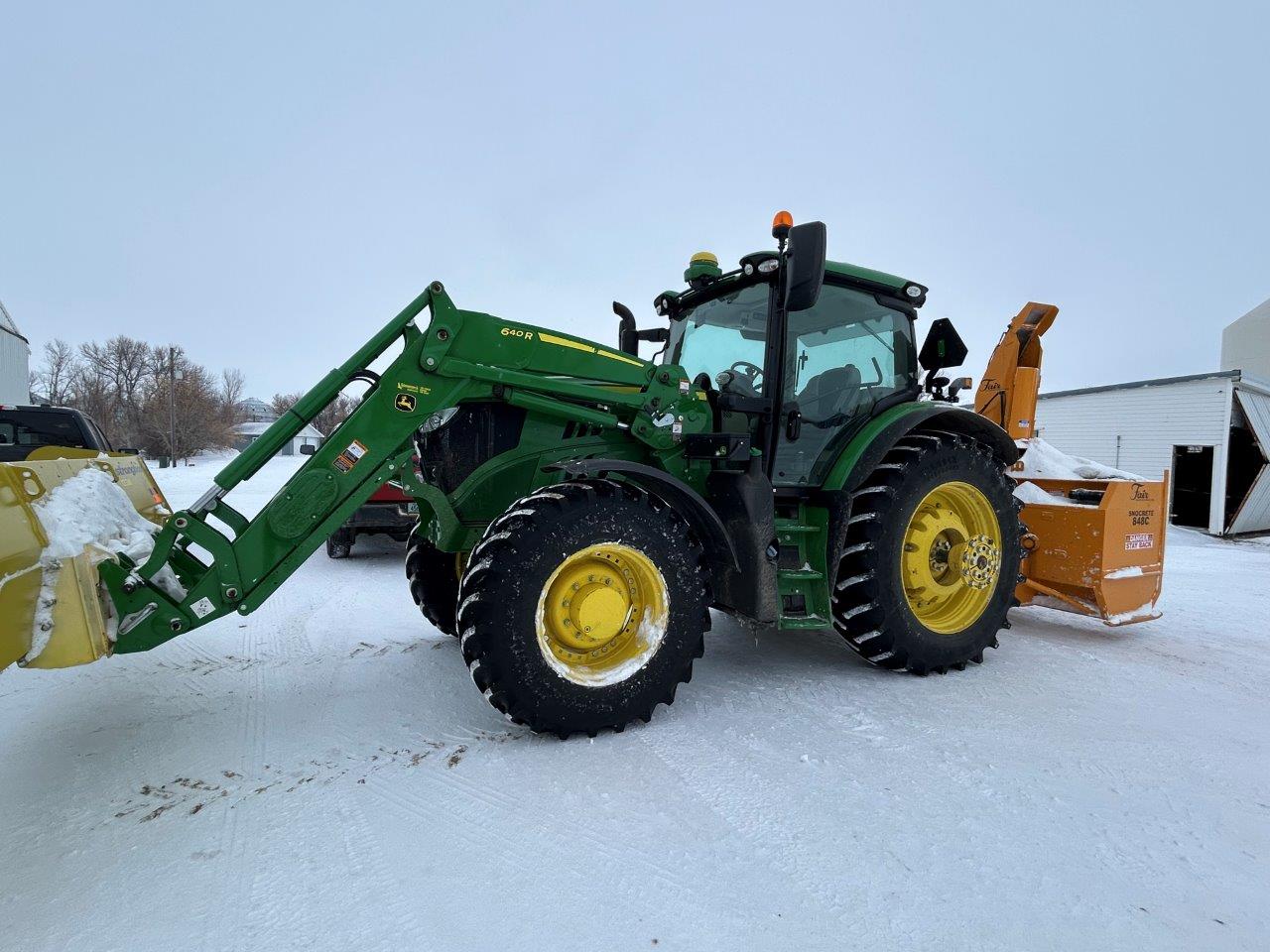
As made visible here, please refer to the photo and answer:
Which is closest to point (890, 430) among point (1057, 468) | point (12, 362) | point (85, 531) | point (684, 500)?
point (684, 500)

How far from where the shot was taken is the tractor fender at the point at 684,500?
114 inches

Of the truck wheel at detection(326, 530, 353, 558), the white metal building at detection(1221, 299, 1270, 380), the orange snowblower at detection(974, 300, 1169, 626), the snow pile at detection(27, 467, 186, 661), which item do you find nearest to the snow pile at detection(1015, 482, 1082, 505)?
the orange snowblower at detection(974, 300, 1169, 626)

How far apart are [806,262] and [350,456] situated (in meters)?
2.05

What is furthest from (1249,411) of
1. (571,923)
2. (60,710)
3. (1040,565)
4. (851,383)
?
(60,710)

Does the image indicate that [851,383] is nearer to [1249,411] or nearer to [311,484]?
[311,484]

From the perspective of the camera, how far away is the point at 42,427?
7418 millimetres

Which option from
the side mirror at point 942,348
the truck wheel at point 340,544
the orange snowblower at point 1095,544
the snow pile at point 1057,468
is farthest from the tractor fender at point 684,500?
the truck wheel at point 340,544

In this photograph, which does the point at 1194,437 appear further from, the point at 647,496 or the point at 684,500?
the point at 647,496

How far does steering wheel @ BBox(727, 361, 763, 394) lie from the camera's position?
3.71 m

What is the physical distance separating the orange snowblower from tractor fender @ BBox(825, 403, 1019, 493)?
0.77 metres

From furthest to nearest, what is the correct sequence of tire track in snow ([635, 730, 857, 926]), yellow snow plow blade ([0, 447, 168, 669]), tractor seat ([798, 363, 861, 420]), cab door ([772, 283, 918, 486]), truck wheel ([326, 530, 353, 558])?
1. truck wheel ([326, 530, 353, 558])
2. tractor seat ([798, 363, 861, 420])
3. cab door ([772, 283, 918, 486])
4. yellow snow plow blade ([0, 447, 168, 669])
5. tire track in snow ([635, 730, 857, 926])

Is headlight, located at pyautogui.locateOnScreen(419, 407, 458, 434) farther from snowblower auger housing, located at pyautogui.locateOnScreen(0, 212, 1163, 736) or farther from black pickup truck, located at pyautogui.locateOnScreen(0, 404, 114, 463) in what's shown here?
black pickup truck, located at pyautogui.locateOnScreen(0, 404, 114, 463)

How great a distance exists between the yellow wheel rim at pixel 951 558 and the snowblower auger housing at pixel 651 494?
0.01 m

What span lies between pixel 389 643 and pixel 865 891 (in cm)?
309
